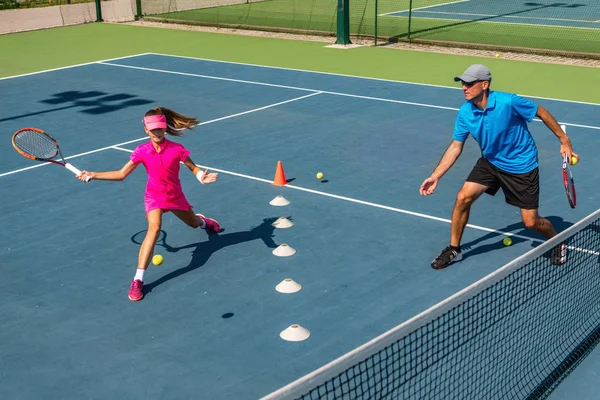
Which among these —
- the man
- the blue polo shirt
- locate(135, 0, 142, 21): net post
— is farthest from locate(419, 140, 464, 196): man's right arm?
locate(135, 0, 142, 21): net post

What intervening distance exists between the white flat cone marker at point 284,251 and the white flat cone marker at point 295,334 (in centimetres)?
171

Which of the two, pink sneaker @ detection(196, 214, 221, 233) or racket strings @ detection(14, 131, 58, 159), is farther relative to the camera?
pink sneaker @ detection(196, 214, 221, 233)

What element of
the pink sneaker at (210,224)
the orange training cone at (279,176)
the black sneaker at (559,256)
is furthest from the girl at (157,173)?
the black sneaker at (559,256)

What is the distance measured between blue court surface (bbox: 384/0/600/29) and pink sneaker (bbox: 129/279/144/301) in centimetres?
1987

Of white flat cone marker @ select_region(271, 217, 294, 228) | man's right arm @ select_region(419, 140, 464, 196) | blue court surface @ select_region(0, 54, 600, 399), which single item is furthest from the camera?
white flat cone marker @ select_region(271, 217, 294, 228)

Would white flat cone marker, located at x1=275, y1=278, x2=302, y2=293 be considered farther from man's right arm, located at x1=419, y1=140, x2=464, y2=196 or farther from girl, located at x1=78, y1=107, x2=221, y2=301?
man's right arm, located at x1=419, y1=140, x2=464, y2=196

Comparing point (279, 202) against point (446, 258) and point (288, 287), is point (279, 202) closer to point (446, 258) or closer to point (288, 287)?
point (288, 287)

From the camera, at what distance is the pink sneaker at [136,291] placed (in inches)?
314

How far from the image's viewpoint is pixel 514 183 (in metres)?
8.13

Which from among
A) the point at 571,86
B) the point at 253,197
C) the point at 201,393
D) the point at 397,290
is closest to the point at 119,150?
the point at 253,197

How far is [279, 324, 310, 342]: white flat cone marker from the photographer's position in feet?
23.5

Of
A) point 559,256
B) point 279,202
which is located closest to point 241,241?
point 279,202

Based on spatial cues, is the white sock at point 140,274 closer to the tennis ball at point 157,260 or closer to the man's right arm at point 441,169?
the tennis ball at point 157,260

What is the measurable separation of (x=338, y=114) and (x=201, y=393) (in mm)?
9020
